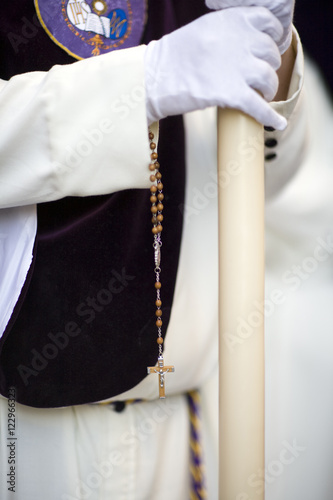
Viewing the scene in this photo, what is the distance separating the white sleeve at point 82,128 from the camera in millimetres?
742

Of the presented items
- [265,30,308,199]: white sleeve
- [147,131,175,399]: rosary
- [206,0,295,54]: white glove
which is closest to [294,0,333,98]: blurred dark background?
[265,30,308,199]: white sleeve

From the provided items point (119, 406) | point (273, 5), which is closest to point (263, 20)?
point (273, 5)

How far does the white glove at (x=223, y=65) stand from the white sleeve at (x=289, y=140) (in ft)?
0.40

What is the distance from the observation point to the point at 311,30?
1.03 meters

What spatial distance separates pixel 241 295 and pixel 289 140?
0.33 metres

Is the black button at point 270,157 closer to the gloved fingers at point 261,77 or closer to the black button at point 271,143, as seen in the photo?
the black button at point 271,143

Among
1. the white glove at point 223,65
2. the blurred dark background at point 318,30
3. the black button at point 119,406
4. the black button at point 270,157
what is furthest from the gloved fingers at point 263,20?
the black button at point 119,406

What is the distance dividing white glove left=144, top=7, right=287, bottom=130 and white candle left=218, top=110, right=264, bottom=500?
0.03 m

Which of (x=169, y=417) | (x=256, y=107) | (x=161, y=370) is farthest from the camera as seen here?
(x=169, y=417)

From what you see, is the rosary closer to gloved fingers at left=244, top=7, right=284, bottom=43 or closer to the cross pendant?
the cross pendant

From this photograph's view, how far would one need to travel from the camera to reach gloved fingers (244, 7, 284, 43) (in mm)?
702

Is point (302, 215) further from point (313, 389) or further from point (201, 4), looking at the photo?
point (201, 4)

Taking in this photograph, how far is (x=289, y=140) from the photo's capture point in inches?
36.0

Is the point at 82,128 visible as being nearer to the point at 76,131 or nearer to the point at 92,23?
the point at 76,131
